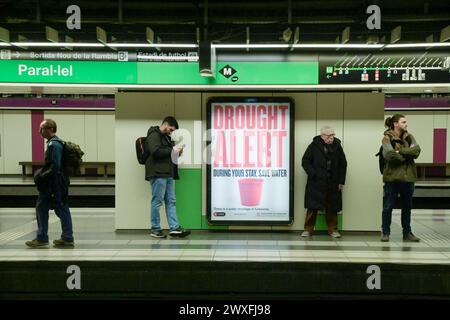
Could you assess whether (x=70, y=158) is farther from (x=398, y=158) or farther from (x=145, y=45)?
(x=398, y=158)

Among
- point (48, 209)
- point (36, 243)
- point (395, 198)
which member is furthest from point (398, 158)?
point (36, 243)

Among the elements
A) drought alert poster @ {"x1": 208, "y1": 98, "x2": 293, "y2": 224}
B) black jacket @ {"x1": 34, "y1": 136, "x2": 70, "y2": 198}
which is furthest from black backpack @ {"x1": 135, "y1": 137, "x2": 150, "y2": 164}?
black jacket @ {"x1": 34, "y1": 136, "x2": 70, "y2": 198}

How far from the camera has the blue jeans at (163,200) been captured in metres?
6.37

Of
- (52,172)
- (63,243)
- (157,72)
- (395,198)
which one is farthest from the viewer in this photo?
(157,72)

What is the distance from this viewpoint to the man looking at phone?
634cm

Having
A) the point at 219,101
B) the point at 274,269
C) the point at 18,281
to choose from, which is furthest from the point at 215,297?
the point at 219,101

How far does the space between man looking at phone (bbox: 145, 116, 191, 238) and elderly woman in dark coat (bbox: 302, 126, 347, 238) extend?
1.73 m

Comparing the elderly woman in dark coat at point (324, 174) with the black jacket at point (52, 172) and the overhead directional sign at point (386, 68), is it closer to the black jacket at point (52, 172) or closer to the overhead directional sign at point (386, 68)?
the overhead directional sign at point (386, 68)

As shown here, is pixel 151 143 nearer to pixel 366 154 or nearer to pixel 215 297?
pixel 215 297

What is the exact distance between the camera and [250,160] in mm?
6910

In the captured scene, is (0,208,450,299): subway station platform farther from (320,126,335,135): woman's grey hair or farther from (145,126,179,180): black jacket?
(320,126,335,135): woman's grey hair

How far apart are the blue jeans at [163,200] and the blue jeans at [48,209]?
3.61ft

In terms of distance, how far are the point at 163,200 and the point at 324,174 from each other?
2.22 metres
